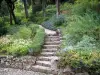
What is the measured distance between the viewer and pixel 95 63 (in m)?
7.35

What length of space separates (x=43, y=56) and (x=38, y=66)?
762mm

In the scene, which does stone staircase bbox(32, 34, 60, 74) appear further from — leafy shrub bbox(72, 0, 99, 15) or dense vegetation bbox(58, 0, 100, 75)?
leafy shrub bbox(72, 0, 99, 15)

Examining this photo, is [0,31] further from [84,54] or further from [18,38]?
[84,54]

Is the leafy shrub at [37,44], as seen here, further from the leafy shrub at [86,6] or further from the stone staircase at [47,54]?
the leafy shrub at [86,6]

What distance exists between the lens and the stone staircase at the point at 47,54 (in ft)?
29.3

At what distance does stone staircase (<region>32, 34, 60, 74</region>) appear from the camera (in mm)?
8927

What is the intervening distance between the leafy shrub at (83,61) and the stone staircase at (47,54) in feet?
3.94

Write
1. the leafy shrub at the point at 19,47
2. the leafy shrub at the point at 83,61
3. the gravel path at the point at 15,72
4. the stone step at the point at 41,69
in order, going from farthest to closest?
1. the leafy shrub at the point at 19,47
2. the gravel path at the point at 15,72
3. the stone step at the point at 41,69
4. the leafy shrub at the point at 83,61

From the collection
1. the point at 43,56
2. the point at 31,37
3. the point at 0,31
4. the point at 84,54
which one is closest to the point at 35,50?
the point at 43,56

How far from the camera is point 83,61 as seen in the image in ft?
24.4

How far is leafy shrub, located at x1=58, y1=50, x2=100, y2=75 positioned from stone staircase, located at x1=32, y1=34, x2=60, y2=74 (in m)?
1.20

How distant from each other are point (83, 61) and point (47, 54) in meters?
2.72


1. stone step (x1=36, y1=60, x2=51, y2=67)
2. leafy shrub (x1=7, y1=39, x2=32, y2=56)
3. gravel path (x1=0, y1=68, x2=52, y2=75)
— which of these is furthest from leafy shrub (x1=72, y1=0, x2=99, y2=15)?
gravel path (x1=0, y1=68, x2=52, y2=75)

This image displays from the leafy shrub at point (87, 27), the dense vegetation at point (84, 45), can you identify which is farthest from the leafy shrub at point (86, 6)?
the leafy shrub at point (87, 27)
